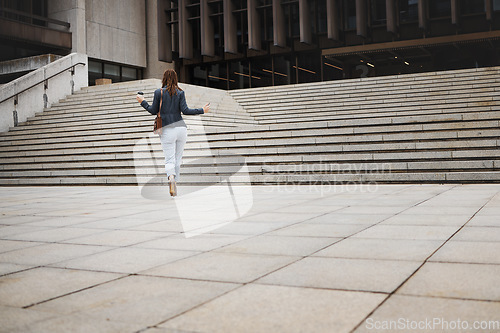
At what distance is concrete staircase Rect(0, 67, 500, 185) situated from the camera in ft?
33.5

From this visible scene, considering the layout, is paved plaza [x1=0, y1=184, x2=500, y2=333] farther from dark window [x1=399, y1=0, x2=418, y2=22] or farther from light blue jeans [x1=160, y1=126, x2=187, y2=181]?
dark window [x1=399, y1=0, x2=418, y2=22]

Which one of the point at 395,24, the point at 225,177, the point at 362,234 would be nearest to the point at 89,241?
the point at 362,234

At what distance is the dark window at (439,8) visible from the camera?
25.5m

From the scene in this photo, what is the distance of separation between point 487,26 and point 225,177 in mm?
19306

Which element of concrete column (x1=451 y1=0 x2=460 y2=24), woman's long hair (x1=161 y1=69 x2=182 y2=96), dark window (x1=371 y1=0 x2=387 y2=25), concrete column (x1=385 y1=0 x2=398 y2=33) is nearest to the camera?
woman's long hair (x1=161 y1=69 x2=182 y2=96)

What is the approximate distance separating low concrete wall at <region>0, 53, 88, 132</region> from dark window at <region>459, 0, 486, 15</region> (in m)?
18.1

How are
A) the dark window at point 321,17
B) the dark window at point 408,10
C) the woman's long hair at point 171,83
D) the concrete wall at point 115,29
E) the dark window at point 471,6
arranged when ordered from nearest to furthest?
the woman's long hair at point 171,83 < the dark window at point 471,6 < the dark window at point 408,10 < the dark window at point 321,17 < the concrete wall at point 115,29

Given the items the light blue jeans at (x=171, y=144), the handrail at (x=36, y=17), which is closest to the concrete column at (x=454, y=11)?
the light blue jeans at (x=171, y=144)

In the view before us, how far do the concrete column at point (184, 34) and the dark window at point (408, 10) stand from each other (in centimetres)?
1197

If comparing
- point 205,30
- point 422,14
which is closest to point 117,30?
point 205,30

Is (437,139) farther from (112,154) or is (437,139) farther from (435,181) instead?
(112,154)

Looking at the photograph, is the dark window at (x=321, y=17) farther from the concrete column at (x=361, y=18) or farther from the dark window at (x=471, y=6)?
the dark window at (x=471, y=6)

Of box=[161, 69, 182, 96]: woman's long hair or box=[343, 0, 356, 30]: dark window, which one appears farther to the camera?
box=[343, 0, 356, 30]: dark window

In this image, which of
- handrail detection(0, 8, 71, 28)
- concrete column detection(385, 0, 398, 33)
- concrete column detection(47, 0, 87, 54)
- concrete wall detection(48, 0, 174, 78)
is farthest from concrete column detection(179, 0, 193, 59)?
concrete column detection(385, 0, 398, 33)
